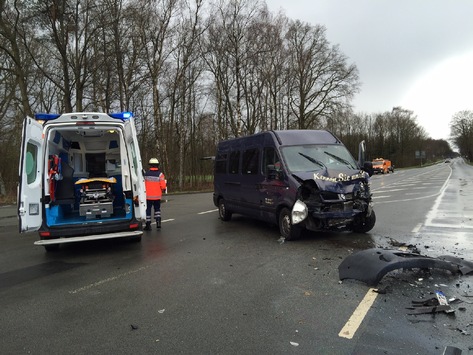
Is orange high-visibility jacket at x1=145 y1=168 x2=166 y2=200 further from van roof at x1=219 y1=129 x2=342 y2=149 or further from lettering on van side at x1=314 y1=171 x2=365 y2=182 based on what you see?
lettering on van side at x1=314 y1=171 x2=365 y2=182

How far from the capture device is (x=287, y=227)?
8.04 meters

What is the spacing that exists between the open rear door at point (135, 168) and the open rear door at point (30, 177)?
1.61 m

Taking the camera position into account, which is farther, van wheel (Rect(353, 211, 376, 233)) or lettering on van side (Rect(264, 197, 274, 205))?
lettering on van side (Rect(264, 197, 274, 205))

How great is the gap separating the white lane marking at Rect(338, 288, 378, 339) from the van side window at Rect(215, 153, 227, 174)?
7.43 metres

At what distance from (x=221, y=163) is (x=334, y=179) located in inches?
198

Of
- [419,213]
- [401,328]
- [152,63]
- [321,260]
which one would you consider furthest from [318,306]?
[152,63]

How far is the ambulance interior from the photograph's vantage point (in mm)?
7895

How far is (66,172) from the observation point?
934 cm

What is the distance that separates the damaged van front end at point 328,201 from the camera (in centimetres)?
746

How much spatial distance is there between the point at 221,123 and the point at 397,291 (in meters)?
32.3

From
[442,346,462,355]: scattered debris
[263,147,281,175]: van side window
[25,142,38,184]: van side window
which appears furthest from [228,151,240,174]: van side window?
[442,346,462,355]: scattered debris

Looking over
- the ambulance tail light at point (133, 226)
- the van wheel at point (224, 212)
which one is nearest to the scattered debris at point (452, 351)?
the ambulance tail light at point (133, 226)

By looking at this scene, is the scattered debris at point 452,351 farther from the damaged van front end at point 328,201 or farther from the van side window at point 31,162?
the van side window at point 31,162

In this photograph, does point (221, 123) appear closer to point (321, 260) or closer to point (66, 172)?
point (66, 172)
